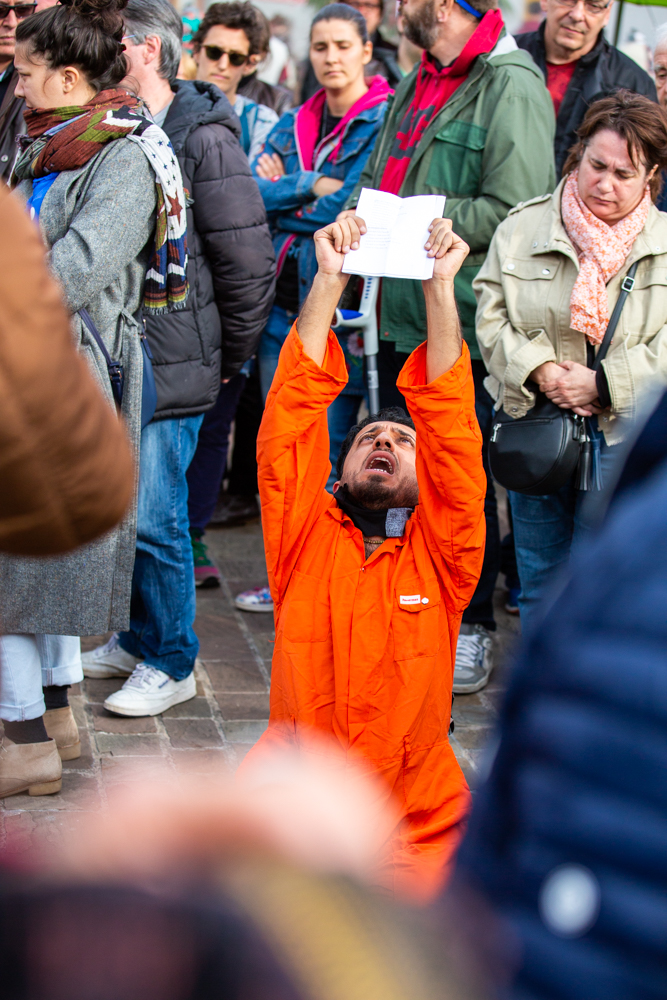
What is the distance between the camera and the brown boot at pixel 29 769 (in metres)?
3.07

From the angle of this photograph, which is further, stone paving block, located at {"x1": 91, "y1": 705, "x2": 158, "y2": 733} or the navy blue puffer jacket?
stone paving block, located at {"x1": 91, "y1": 705, "x2": 158, "y2": 733}

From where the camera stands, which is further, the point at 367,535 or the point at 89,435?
the point at 367,535

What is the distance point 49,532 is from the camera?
123cm

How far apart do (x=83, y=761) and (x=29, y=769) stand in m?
0.27

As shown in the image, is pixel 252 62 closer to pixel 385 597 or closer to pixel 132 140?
pixel 132 140

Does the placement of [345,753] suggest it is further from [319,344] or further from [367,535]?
[319,344]

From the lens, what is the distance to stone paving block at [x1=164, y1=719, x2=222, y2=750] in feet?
11.4

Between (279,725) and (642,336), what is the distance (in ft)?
5.73

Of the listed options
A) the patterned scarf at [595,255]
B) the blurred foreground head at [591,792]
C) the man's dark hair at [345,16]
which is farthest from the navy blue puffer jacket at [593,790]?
the man's dark hair at [345,16]

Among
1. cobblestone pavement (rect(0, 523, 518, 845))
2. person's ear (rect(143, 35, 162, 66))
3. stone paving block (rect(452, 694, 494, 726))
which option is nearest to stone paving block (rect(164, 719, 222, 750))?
cobblestone pavement (rect(0, 523, 518, 845))

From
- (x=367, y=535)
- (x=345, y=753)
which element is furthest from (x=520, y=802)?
(x=367, y=535)

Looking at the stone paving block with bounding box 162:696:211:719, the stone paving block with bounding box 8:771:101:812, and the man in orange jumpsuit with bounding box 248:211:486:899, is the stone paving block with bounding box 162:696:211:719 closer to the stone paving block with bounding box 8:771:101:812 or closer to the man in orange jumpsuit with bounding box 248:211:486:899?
the stone paving block with bounding box 8:771:101:812

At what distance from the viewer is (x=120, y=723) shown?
3.62 m

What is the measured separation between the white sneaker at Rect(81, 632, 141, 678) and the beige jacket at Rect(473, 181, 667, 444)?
179cm
